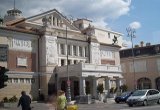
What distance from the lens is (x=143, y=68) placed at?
74750 millimetres

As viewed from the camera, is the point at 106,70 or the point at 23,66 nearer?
the point at 23,66

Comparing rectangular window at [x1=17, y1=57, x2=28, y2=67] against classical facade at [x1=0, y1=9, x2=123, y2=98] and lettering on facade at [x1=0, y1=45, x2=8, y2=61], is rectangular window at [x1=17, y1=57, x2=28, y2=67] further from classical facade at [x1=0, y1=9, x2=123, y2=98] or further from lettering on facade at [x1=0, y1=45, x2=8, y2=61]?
lettering on facade at [x1=0, y1=45, x2=8, y2=61]

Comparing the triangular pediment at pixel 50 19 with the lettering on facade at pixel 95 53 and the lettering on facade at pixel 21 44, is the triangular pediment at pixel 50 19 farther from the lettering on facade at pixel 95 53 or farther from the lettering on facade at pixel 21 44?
the lettering on facade at pixel 95 53

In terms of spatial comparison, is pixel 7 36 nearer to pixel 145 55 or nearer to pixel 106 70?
pixel 106 70

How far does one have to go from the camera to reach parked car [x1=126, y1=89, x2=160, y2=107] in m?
31.9

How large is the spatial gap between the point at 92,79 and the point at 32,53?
10.5 m

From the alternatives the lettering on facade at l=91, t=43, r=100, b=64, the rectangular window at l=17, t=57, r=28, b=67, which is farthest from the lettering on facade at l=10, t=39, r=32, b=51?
the lettering on facade at l=91, t=43, r=100, b=64

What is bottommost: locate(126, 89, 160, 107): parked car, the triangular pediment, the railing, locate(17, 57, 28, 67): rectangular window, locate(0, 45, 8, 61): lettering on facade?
locate(126, 89, 160, 107): parked car

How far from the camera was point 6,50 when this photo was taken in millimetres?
45938

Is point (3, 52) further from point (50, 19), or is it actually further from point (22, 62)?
point (50, 19)

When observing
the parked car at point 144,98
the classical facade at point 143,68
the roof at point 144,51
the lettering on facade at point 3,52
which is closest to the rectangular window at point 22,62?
the lettering on facade at point 3,52

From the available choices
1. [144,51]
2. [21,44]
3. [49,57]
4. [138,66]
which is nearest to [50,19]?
[49,57]

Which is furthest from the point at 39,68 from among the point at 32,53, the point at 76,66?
the point at 76,66

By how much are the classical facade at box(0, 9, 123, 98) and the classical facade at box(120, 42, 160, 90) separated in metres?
17.9
